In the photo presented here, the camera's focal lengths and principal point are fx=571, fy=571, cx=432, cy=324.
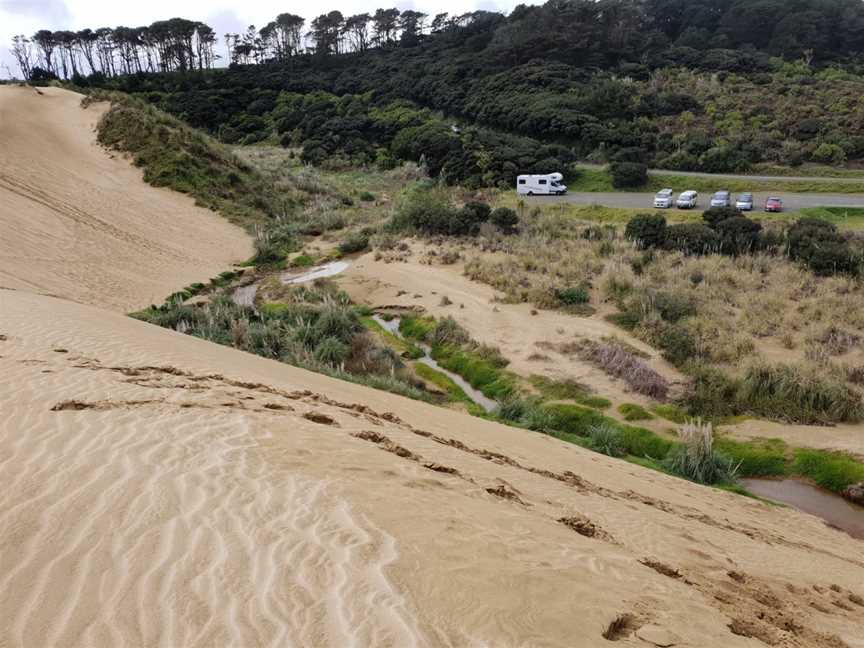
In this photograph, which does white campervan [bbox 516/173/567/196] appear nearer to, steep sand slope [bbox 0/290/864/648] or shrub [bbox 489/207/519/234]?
shrub [bbox 489/207/519/234]

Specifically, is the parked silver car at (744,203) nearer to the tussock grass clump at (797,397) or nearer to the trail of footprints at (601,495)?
the tussock grass clump at (797,397)

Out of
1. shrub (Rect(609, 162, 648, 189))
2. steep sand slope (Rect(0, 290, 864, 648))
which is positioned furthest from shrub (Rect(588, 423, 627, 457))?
shrub (Rect(609, 162, 648, 189))

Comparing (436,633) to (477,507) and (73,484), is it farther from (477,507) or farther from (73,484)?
(73,484)

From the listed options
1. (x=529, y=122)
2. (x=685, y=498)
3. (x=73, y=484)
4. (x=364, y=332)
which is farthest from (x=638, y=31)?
(x=73, y=484)

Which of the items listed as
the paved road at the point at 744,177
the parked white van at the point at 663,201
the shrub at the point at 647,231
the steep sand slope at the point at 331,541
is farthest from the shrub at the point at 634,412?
the paved road at the point at 744,177

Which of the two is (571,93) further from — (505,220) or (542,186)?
(505,220)

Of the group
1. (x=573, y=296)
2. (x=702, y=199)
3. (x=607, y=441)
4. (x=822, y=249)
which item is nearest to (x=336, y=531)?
(x=607, y=441)

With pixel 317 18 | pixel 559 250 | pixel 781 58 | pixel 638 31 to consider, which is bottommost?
pixel 559 250
